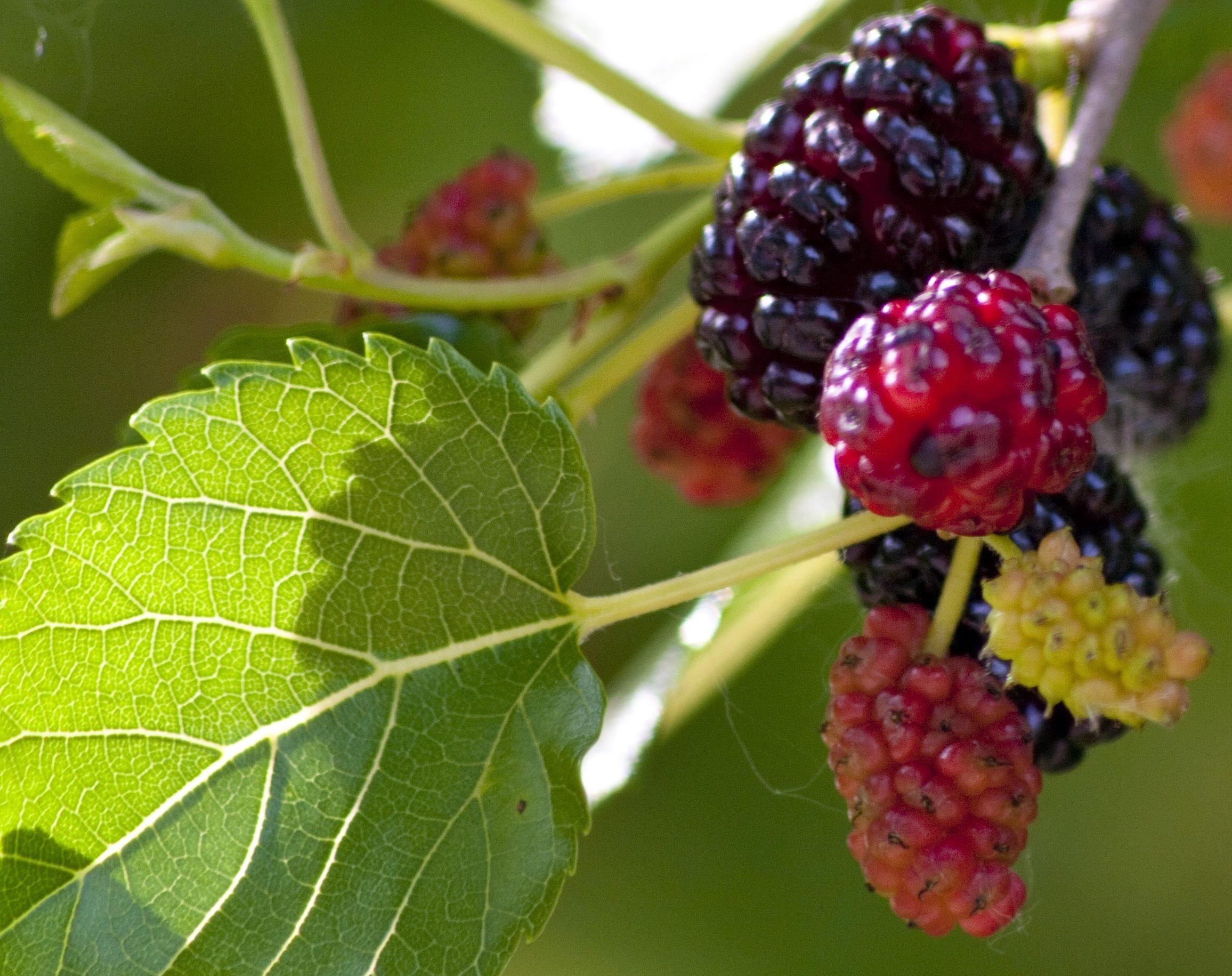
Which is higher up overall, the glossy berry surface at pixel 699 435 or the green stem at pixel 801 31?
the green stem at pixel 801 31

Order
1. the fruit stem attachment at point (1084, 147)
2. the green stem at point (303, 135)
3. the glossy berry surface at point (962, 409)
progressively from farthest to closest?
the green stem at point (303, 135), the fruit stem attachment at point (1084, 147), the glossy berry surface at point (962, 409)

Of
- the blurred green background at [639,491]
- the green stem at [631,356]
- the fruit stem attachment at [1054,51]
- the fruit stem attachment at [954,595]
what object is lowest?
the blurred green background at [639,491]

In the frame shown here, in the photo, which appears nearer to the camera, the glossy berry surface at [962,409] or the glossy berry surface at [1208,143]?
the glossy berry surface at [962,409]

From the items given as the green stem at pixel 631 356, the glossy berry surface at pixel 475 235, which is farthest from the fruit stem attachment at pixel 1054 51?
the glossy berry surface at pixel 475 235

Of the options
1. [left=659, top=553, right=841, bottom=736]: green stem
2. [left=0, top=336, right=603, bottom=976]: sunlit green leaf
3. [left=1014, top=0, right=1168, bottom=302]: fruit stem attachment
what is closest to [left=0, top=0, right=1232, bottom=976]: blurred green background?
[left=659, top=553, right=841, bottom=736]: green stem

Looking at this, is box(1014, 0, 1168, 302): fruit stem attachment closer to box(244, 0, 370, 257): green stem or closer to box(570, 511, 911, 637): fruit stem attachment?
box(570, 511, 911, 637): fruit stem attachment

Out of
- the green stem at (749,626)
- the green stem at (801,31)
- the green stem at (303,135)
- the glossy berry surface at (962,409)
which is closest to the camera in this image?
the glossy berry surface at (962,409)

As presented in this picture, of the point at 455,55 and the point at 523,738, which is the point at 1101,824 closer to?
the point at 523,738

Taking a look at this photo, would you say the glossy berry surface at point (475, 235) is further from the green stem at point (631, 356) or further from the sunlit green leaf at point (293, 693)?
the sunlit green leaf at point (293, 693)
